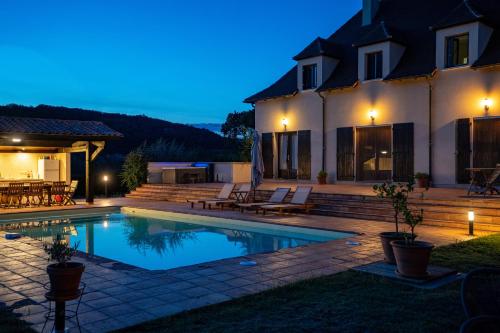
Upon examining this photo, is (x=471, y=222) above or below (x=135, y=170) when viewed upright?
below

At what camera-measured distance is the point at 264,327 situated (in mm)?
3973

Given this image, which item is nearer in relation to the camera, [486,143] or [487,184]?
[487,184]

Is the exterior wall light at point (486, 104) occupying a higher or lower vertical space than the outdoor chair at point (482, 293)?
higher

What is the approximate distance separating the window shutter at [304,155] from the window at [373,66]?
3317 millimetres

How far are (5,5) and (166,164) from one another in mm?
11833

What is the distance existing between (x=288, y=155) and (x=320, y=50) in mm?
4416

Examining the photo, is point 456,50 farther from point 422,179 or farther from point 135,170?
point 135,170

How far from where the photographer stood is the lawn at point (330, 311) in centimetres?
397

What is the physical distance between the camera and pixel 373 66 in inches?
639

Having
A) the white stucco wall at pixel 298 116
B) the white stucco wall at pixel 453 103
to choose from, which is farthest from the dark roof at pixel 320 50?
the white stucco wall at pixel 453 103

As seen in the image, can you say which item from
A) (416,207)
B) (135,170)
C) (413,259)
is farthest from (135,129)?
(413,259)

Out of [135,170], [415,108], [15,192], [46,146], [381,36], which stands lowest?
[15,192]

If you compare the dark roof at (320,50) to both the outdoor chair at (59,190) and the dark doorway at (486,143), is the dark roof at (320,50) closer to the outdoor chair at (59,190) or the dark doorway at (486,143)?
the dark doorway at (486,143)

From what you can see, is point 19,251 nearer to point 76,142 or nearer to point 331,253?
point 331,253
